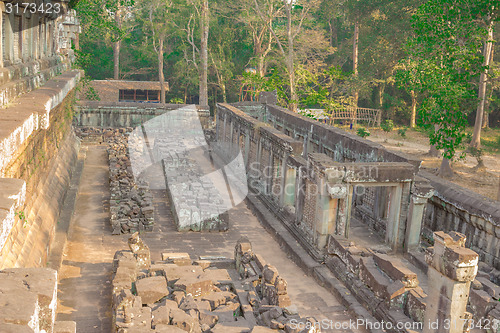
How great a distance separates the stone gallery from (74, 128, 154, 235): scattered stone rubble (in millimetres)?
58

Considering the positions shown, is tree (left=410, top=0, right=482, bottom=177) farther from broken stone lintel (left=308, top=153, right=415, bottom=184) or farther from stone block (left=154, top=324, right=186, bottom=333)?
stone block (left=154, top=324, right=186, bottom=333)

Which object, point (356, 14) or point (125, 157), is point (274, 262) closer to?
point (125, 157)

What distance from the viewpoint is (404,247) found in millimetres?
12844

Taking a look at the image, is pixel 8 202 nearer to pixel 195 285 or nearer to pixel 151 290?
pixel 151 290

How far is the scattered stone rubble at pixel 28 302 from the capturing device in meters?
3.46

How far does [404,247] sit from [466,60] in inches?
315

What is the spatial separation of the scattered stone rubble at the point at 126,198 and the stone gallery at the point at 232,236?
6 cm

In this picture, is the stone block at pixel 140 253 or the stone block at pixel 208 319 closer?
the stone block at pixel 208 319

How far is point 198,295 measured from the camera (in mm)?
9953

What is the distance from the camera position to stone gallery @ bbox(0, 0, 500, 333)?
7625mm

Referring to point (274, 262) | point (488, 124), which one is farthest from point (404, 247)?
point (488, 124)

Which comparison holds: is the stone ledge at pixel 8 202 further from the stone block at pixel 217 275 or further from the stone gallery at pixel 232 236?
the stone block at pixel 217 275

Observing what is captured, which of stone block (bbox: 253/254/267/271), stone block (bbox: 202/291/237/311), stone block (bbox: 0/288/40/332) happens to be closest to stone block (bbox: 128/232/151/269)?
stone block (bbox: 202/291/237/311)

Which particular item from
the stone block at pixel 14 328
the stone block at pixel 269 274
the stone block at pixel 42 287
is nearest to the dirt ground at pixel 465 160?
the stone block at pixel 269 274
